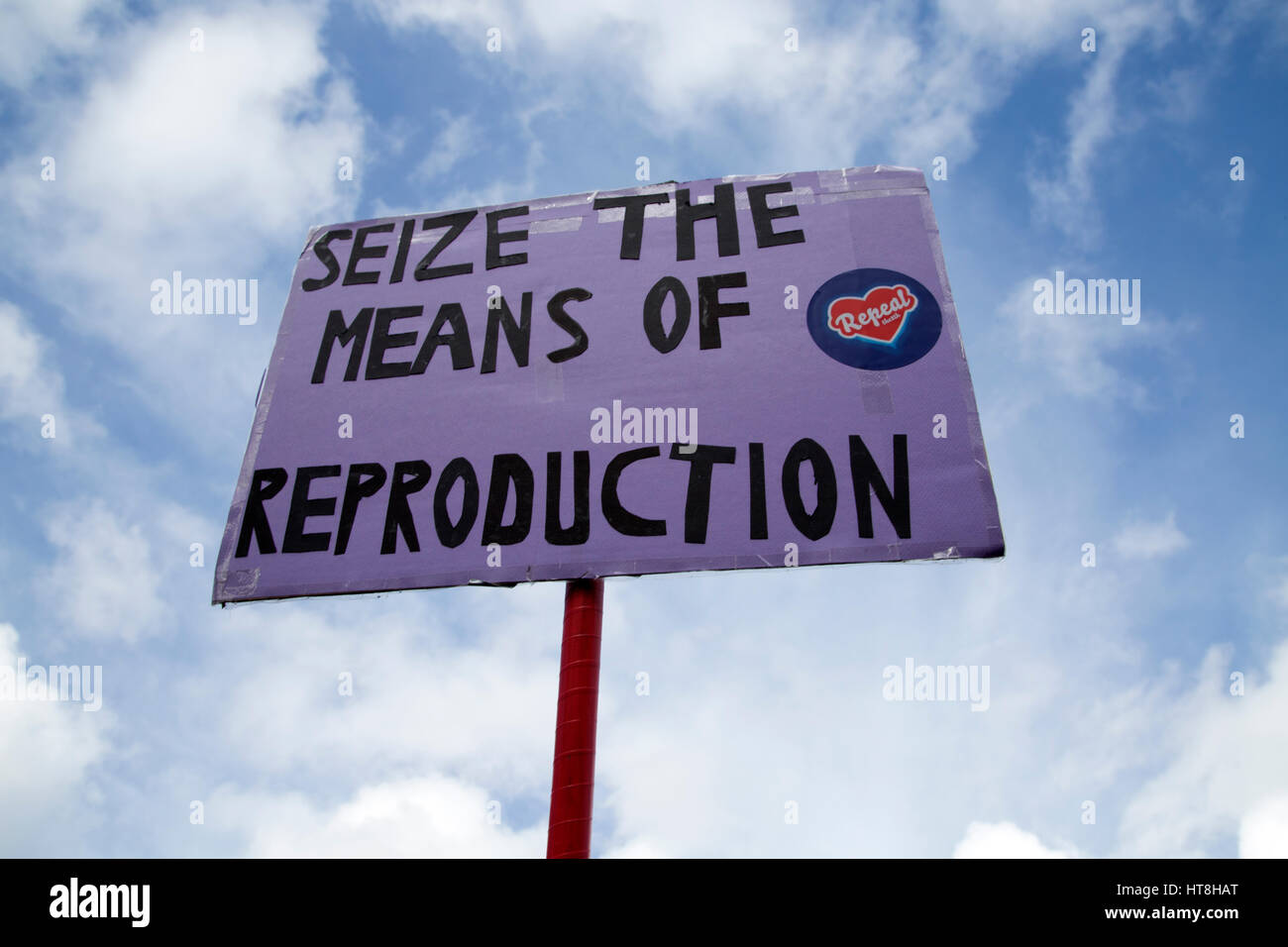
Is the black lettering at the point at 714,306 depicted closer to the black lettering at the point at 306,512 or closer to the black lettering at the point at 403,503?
the black lettering at the point at 403,503

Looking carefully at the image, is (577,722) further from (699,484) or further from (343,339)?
(343,339)

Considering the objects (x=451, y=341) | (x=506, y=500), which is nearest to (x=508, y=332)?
(x=451, y=341)

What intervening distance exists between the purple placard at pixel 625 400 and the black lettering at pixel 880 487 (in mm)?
14

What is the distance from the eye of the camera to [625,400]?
671 cm

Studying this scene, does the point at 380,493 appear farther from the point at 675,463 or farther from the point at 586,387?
the point at 675,463

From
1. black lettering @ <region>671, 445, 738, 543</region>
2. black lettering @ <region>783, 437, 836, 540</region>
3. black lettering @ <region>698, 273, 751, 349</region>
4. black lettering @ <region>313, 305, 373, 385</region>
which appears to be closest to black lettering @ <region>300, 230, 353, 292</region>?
black lettering @ <region>313, 305, 373, 385</region>

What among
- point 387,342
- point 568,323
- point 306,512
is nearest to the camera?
point 306,512

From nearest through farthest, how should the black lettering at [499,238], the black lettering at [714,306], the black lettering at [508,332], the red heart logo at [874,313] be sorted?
the red heart logo at [874,313], the black lettering at [714,306], the black lettering at [508,332], the black lettering at [499,238]

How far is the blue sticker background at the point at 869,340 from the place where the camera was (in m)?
6.66

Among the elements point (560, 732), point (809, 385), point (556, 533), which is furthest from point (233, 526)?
point (809, 385)

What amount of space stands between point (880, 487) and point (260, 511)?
3953 mm

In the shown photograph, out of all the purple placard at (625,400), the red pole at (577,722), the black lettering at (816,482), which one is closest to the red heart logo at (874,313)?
the purple placard at (625,400)

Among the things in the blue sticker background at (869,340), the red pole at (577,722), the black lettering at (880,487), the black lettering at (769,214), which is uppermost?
the black lettering at (769,214)
